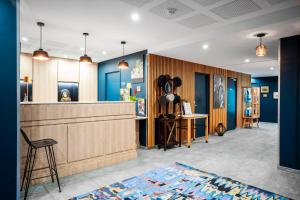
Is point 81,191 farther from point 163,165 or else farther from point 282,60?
point 282,60

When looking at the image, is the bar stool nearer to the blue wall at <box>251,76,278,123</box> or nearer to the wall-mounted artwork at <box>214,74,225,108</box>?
the wall-mounted artwork at <box>214,74,225,108</box>

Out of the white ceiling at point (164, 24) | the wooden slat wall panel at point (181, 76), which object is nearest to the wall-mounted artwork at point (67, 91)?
the white ceiling at point (164, 24)

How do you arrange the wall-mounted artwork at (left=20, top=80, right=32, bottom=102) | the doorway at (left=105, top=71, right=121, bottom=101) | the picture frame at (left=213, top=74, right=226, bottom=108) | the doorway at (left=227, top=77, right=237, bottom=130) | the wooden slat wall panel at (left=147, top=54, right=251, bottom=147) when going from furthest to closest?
the doorway at (left=227, top=77, right=237, bottom=130) → the picture frame at (left=213, top=74, right=226, bottom=108) → the doorway at (left=105, top=71, right=121, bottom=101) → the wall-mounted artwork at (left=20, top=80, right=32, bottom=102) → the wooden slat wall panel at (left=147, top=54, right=251, bottom=147)

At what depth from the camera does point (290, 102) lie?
3975mm

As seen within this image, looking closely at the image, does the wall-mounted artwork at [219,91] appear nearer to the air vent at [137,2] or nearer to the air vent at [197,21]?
the air vent at [197,21]

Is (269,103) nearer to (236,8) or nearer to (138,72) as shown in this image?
(138,72)

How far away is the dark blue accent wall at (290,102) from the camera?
3.89 m

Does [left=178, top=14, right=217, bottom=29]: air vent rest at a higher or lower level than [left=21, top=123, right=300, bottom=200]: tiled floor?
higher

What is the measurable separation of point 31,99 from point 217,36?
229 inches

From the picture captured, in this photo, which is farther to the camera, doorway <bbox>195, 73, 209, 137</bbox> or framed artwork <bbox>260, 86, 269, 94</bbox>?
framed artwork <bbox>260, 86, 269, 94</bbox>

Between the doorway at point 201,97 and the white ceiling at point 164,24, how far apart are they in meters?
2.00

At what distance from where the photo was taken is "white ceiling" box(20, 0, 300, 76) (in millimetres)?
3094

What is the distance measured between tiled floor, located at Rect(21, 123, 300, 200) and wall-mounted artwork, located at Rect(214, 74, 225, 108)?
2.34m

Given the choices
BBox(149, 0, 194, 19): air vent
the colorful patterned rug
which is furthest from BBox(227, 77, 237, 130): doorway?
BBox(149, 0, 194, 19): air vent
